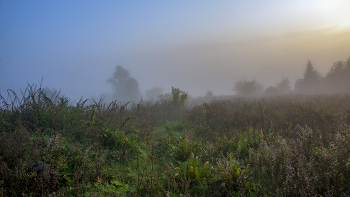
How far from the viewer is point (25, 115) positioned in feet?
17.3

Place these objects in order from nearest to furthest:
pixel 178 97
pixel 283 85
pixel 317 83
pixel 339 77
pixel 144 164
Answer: pixel 144 164 → pixel 178 97 → pixel 339 77 → pixel 317 83 → pixel 283 85

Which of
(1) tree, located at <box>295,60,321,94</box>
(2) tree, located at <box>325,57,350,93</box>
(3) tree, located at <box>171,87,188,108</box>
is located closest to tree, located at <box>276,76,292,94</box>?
(1) tree, located at <box>295,60,321,94</box>

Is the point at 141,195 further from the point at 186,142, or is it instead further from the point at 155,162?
the point at 186,142

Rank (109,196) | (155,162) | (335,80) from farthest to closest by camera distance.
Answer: (335,80) → (155,162) → (109,196)

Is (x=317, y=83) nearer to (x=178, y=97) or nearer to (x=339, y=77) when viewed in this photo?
(x=339, y=77)

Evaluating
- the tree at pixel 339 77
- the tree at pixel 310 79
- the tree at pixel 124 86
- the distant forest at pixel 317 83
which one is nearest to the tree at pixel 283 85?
the distant forest at pixel 317 83

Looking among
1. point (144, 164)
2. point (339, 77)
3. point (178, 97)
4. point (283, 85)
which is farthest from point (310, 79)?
point (144, 164)

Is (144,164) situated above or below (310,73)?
below

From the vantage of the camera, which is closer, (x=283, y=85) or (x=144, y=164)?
(x=144, y=164)

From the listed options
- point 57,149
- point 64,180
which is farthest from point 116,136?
point 64,180

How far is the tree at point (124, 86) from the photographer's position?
69.2m

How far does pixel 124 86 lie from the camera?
70.4 meters

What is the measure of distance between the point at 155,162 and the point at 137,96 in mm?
69324

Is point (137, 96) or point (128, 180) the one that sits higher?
point (137, 96)
